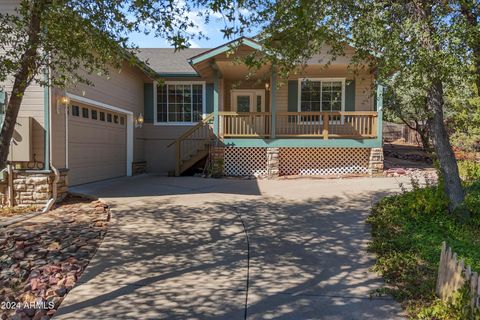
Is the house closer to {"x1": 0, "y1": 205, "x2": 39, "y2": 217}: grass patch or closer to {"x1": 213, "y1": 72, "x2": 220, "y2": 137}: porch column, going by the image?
{"x1": 213, "y1": 72, "x2": 220, "y2": 137}: porch column

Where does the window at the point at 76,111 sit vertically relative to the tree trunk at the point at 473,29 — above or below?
below

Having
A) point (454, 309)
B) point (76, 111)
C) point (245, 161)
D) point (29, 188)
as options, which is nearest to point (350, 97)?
point (245, 161)

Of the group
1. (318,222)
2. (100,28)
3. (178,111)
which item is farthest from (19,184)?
(178,111)

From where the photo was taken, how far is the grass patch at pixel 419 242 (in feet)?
11.7

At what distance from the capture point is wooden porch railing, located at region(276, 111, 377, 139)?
38.9 feet

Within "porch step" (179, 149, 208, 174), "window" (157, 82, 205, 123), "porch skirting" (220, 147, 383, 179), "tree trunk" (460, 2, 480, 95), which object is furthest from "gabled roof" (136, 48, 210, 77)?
"tree trunk" (460, 2, 480, 95)

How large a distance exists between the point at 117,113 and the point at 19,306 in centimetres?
905

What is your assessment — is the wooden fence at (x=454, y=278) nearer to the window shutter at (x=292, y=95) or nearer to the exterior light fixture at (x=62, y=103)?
the exterior light fixture at (x=62, y=103)

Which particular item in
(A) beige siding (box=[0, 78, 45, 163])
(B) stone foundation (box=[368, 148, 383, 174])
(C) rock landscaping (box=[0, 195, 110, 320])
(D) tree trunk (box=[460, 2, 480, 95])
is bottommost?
(C) rock landscaping (box=[0, 195, 110, 320])

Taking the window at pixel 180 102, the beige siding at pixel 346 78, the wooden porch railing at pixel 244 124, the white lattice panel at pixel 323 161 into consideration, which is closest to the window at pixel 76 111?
the wooden porch railing at pixel 244 124

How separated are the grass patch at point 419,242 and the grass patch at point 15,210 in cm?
667

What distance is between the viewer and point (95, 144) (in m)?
10.5

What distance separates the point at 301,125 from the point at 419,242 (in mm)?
8037

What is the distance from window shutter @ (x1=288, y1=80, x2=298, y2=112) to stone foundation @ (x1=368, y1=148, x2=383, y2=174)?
3139mm
